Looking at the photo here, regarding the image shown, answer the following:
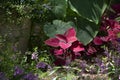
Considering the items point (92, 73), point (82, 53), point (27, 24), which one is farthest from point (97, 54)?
point (27, 24)

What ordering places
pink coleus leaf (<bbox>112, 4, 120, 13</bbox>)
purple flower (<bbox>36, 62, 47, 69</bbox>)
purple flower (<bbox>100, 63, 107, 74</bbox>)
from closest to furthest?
purple flower (<bbox>100, 63, 107, 74</bbox>)
purple flower (<bbox>36, 62, 47, 69</bbox>)
pink coleus leaf (<bbox>112, 4, 120, 13</bbox>)

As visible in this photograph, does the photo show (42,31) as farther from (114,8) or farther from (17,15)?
(114,8)

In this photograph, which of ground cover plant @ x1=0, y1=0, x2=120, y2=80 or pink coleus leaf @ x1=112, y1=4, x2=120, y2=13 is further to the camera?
pink coleus leaf @ x1=112, y1=4, x2=120, y2=13

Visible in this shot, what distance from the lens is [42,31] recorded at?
436 centimetres

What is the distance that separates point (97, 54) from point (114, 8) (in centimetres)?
75

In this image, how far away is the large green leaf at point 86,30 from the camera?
4.09 metres

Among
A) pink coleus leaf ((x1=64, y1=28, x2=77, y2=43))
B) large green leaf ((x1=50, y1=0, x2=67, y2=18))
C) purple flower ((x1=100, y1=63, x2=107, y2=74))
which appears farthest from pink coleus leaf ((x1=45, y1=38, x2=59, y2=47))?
purple flower ((x1=100, y1=63, x2=107, y2=74))

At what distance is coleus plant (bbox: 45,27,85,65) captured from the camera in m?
3.91

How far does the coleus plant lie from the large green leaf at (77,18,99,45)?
3.2 inches

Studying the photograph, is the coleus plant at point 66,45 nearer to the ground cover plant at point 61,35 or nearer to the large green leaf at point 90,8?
the ground cover plant at point 61,35

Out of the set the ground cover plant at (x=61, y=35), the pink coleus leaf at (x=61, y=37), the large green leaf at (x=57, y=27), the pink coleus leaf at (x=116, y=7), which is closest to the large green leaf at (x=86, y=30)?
the ground cover plant at (x=61, y=35)

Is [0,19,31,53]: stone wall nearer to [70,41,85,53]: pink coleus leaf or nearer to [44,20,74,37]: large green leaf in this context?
[44,20,74,37]: large green leaf

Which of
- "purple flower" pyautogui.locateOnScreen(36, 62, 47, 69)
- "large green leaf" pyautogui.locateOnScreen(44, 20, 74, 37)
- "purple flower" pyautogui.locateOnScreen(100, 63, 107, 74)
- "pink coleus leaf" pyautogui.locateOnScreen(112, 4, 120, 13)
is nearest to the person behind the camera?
"purple flower" pyautogui.locateOnScreen(100, 63, 107, 74)

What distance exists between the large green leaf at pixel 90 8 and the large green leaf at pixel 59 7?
87 millimetres
